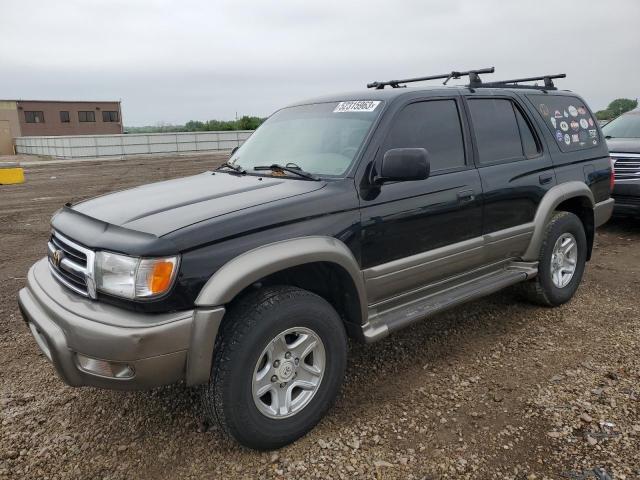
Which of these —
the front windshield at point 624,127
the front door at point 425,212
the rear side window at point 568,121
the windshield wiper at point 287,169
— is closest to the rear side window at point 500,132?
the front door at point 425,212

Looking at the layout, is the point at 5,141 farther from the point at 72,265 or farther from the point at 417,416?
the point at 417,416

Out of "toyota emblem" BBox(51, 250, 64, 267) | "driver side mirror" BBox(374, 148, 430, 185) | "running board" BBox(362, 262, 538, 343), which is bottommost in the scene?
"running board" BBox(362, 262, 538, 343)

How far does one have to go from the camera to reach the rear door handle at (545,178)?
161 inches

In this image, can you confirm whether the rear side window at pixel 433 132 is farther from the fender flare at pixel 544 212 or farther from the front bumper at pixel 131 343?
the front bumper at pixel 131 343

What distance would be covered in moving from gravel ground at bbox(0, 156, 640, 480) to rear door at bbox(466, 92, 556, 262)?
80 cm

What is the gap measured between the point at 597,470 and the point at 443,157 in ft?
6.72

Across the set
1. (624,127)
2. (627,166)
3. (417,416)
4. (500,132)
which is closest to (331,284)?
(417,416)

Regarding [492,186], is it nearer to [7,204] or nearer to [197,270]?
[197,270]

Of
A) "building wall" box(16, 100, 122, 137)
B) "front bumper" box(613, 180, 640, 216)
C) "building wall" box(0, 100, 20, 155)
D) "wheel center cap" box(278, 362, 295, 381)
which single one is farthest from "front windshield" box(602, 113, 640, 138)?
"building wall" box(16, 100, 122, 137)

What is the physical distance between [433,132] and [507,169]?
763mm

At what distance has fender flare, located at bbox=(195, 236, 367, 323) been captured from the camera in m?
2.33

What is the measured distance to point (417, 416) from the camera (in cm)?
295

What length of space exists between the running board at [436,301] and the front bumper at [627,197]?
12.3 ft

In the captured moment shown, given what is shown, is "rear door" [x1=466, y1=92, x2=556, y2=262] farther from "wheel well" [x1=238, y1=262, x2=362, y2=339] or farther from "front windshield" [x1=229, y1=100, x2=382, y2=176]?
"wheel well" [x1=238, y1=262, x2=362, y2=339]
